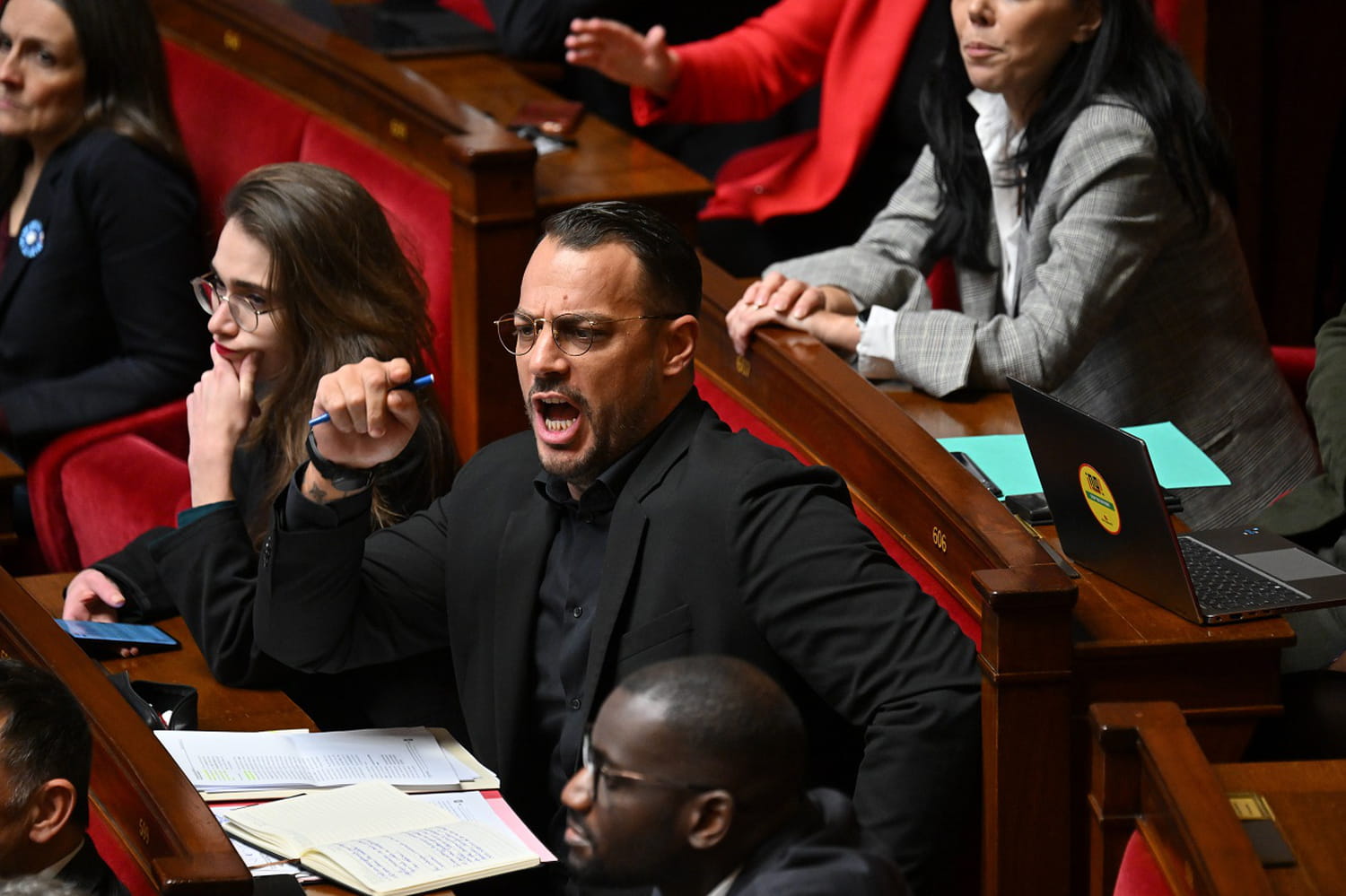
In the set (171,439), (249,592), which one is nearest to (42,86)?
(171,439)

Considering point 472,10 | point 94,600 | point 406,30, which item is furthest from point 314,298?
point 472,10

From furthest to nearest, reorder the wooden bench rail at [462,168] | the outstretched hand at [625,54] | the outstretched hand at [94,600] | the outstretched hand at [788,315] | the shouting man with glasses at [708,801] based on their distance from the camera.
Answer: the outstretched hand at [625,54]
the wooden bench rail at [462,168]
the outstretched hand at [788,315]
the outstretched hand at [94,600]
the shouting man with glasses at [708,801]

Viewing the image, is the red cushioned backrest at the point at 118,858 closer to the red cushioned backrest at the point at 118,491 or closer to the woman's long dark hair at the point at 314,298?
the woman's long dark hair at the point at 314,298

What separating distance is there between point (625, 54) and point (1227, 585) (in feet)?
5.57

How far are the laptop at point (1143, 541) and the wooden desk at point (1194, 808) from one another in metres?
0.30

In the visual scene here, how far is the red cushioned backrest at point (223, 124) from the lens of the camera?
10.8 feet

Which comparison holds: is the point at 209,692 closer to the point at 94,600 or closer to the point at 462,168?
the point at 94,600

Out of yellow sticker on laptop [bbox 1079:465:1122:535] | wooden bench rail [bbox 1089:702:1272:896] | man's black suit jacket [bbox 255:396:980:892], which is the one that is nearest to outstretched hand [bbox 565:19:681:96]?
man's black suit jacket [bbox 255:396:980:892]

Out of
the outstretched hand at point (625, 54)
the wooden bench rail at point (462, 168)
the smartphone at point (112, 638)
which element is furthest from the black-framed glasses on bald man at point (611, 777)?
the outstretched hand at point (625, 54)

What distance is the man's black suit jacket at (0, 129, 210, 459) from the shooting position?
10.1ft

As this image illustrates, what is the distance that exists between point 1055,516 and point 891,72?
1.32m

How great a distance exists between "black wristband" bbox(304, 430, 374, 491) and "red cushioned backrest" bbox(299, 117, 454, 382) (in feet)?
2.82

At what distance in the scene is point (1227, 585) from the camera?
6.20 ft

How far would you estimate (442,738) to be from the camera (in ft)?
6.52
